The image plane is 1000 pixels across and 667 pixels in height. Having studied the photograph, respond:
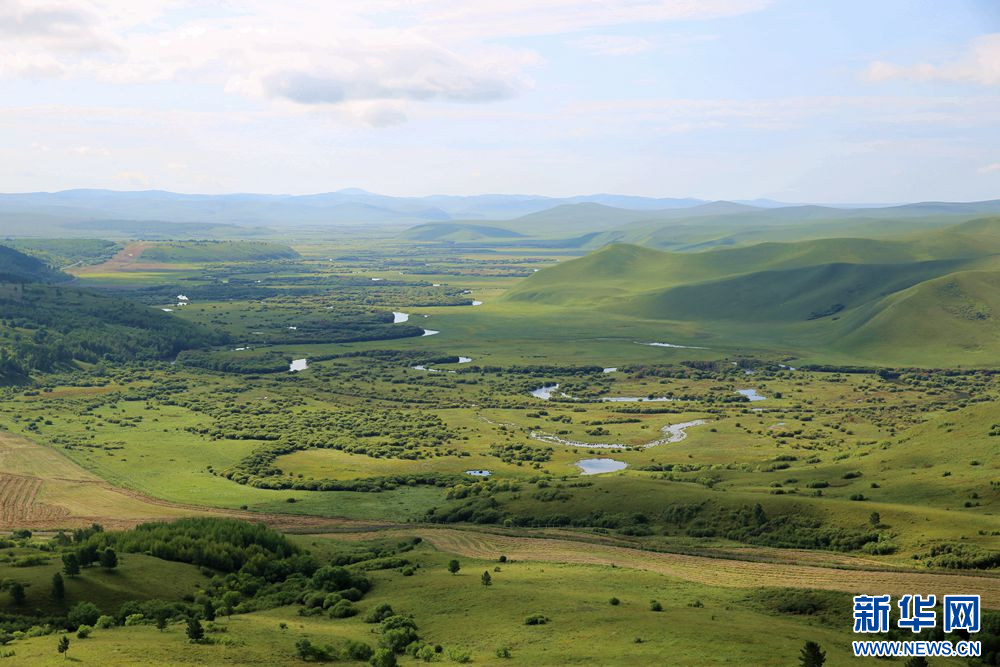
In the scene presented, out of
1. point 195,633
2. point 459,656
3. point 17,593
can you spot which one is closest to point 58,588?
point 17,593

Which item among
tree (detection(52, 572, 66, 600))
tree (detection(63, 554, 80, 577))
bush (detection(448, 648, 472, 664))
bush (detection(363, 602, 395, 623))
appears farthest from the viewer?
tree (detection(63, 554, 80, 577))

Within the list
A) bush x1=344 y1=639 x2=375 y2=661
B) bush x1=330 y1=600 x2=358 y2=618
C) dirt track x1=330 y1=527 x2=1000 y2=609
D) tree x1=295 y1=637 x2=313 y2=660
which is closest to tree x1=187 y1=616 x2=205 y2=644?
tree x1=295 y1=637 x2=313 y2=660

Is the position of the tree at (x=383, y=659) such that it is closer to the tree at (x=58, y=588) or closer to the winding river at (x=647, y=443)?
the tree at (x=58, y=588)

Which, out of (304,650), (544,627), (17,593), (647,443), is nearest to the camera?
(304,650)

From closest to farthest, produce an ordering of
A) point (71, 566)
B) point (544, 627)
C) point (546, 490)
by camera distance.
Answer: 1. point (544, 627)
2. point (71, 566)
3. point (546, 490)

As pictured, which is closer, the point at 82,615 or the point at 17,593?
the point at 82,615

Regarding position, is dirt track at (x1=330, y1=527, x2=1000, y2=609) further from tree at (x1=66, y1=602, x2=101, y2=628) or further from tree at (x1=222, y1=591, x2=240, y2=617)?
tree at (x1=66, y1=602, x2=101, y2=628)

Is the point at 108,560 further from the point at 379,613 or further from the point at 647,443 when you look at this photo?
the point at 647,443
